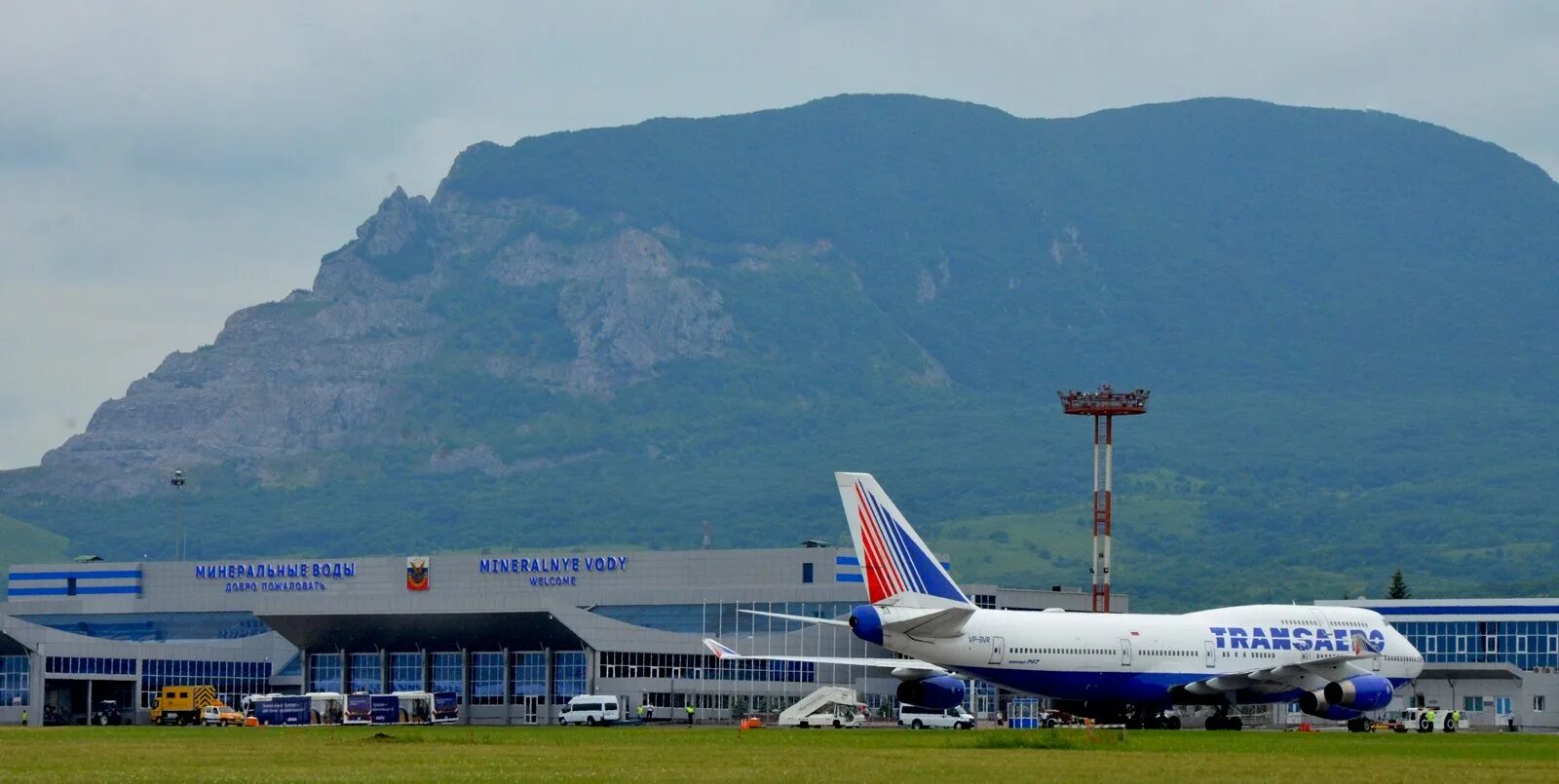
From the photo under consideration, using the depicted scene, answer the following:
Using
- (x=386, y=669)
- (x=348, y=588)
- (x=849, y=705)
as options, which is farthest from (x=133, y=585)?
(x=849, y=705)

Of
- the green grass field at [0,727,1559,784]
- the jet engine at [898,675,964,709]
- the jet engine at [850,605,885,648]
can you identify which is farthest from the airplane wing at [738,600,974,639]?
the green grass field at [0,727,1559,784]

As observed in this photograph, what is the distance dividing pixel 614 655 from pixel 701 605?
21869 mm

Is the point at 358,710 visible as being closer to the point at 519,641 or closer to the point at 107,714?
the point at 519,641

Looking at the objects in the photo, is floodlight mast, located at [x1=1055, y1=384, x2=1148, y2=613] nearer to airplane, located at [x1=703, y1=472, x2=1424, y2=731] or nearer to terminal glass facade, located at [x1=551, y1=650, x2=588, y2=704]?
airplane, located at [x1=703, y1=472, x2=1424, y2=731]

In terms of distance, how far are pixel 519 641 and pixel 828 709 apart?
24418 millimetres

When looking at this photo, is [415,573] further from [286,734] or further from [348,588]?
[286,734]

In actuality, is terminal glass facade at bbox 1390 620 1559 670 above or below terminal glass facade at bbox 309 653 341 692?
above

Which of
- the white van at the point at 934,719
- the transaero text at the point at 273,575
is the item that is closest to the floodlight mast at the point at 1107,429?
the white van at the point at 934,719

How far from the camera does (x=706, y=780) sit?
53.0 metres

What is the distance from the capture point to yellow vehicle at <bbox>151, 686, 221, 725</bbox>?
13388cm

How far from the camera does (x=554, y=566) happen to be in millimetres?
174875

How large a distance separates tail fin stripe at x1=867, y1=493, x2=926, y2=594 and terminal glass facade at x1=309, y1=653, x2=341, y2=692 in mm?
70624

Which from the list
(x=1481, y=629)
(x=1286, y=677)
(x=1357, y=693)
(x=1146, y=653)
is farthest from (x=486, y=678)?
(x=1481, y=629)

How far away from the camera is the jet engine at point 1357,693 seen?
9750cm
